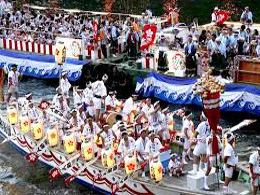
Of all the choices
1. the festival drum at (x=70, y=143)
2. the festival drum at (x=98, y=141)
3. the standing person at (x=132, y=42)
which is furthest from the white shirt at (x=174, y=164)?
the standing person at (x=132, y=42)

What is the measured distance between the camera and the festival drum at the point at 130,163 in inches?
622

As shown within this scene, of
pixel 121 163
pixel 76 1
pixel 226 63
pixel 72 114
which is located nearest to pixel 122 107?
pixel 72 114

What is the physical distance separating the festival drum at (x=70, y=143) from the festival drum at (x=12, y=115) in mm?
3404

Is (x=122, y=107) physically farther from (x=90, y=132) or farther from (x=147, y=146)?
(x=147, y=146)

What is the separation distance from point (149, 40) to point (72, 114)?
8.27m

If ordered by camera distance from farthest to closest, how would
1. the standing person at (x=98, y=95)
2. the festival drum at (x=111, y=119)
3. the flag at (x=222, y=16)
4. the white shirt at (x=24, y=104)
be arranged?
1. the flag at (x=222, y=16)
2. the standing person at (x=98, y=95)
3. the white shirt at (x=24, y=104)
4. the festival drum at (x=111, y=119)

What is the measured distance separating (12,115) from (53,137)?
2665mm

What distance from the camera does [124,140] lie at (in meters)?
16.2

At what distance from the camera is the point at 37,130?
19.2 meters

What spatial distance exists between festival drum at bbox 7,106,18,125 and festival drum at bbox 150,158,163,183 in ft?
22.4

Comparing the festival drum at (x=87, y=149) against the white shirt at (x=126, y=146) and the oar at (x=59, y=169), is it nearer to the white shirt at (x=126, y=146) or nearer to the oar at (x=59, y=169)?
the oar at (x=59, y=169)

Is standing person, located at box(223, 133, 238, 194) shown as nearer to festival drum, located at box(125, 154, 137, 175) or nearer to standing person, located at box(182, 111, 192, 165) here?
standing person, located at box(182, 111, 192, 165)

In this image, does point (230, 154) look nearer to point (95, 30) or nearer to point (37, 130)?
point (37, 130)

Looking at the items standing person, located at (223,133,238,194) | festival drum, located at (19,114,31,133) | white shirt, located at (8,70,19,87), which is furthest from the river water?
standing person, located at (223,133,238,194)
